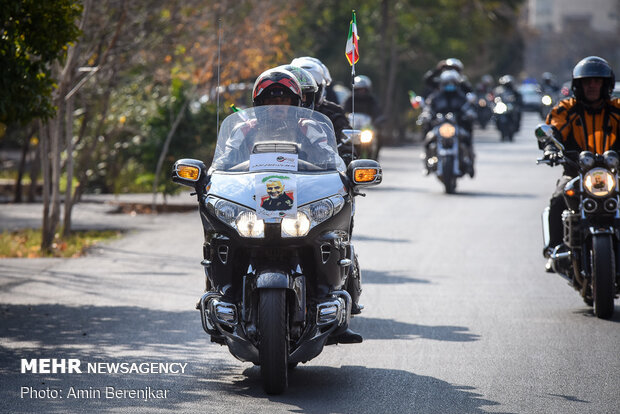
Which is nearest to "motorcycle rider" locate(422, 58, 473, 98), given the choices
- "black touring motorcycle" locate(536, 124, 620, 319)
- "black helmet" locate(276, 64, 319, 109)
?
"black touring motorcycle" locate(536, 124, 620, 319)

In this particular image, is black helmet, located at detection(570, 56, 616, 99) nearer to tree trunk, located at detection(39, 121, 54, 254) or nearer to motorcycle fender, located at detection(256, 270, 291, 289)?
motorcycle fender, located at detection(256, 270, 291, 289)

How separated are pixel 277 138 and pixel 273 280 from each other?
1.20 m

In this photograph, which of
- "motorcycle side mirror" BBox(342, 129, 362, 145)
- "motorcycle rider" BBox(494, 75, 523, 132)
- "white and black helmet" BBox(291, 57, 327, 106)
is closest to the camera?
"motorcycle side mirror" BBox(342, 129, 362, 145)

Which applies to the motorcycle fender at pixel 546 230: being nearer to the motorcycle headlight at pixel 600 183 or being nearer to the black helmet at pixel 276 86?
the motorcycle headlight at pixel 600 183

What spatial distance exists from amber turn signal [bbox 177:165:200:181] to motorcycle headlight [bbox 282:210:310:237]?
30.4 inches

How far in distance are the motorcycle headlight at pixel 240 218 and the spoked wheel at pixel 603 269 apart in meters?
3.52

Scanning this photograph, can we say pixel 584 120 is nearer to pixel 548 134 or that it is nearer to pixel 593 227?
pixel 548 134

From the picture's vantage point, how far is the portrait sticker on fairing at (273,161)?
7594mm

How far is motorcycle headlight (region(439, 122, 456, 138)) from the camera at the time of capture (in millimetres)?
21562

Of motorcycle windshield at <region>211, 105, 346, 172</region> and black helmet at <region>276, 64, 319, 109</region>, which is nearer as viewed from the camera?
motorcycle windshield at <region>211, 105, 346, 172</region>

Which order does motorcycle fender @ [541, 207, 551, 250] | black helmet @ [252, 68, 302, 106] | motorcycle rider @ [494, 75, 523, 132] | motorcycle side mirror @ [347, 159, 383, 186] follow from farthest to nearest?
motorcycle rider @ [494, 75, 523, 132] → motorcycle fender @ [541, 207, 551, 250] → black helmet @ [252, 68, 302, 106] → motorcycle side mirror @ [347, 159, 383, 186]

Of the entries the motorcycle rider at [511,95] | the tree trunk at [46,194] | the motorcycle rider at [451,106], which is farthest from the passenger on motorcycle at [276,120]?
the motorcycle rider at [511,95]

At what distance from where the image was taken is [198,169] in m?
7.75

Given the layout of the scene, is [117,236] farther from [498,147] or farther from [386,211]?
[498,147]
